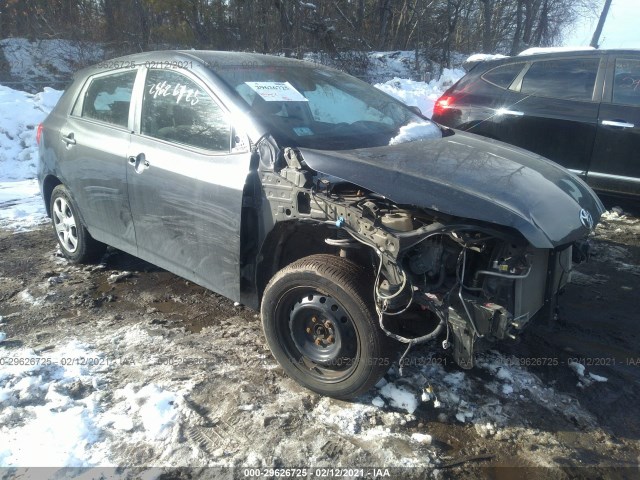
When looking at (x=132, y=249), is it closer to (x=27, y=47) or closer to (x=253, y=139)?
(x=253, y=139)

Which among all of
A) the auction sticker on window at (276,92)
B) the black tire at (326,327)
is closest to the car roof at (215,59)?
the auction sticker on window at (276,92)

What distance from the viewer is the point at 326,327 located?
9.34ft

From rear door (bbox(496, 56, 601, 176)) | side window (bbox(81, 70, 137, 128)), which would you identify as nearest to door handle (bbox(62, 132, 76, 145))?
side window (bbox(81, 70, 137, 128))

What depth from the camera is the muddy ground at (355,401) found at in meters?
2.48

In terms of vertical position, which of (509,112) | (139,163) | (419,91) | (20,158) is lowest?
(20,158)

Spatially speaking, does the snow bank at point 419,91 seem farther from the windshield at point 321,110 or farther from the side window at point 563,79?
the windshield at point 321,110

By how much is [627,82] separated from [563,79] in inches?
25.1

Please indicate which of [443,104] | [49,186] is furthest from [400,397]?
[443,104]

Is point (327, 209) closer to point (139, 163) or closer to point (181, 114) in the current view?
point (181, 114)

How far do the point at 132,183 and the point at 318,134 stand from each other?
139 centimetres

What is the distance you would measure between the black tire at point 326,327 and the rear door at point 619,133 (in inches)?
155

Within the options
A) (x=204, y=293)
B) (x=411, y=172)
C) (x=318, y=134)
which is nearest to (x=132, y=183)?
(x=204, y=293)

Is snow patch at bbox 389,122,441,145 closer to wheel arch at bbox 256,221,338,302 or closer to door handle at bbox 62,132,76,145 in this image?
wheel arch at bbox 256,221,338,302

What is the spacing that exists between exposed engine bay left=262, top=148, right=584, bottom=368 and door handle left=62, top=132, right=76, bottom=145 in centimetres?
232
